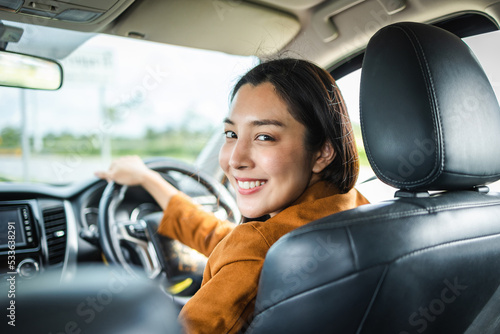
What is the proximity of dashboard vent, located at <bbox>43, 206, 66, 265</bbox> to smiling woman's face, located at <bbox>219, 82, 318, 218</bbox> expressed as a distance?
4.52 ft

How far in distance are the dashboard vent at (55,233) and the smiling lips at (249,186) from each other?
1351 mm

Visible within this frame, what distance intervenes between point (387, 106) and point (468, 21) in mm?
1079

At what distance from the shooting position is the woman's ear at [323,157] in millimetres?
1425

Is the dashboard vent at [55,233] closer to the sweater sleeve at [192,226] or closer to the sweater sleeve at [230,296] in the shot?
the sweater sleeve at [192,226]

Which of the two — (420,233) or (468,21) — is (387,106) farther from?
(468,21)

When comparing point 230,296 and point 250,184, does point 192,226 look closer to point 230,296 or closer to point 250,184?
point 250,184

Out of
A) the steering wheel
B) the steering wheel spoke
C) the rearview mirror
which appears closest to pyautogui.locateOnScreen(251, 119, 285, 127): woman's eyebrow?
the steering wheel

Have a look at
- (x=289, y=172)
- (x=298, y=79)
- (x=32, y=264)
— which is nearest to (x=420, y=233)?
(x=289, y=172)

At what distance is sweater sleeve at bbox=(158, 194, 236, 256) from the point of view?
1.99 m

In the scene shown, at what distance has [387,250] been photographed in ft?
3.14

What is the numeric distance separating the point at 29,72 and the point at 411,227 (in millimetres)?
2045

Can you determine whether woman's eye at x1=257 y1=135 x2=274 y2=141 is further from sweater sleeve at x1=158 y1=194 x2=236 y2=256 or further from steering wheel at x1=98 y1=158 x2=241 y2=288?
steering wheel at x1=98 y1=158 x2=241 y2=288

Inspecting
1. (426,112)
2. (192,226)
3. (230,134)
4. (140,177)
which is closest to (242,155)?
(230,134)

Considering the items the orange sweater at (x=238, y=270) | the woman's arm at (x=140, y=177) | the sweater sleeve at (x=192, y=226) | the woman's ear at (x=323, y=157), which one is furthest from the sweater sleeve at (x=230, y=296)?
the woman's arm at (x=140, y=177)
